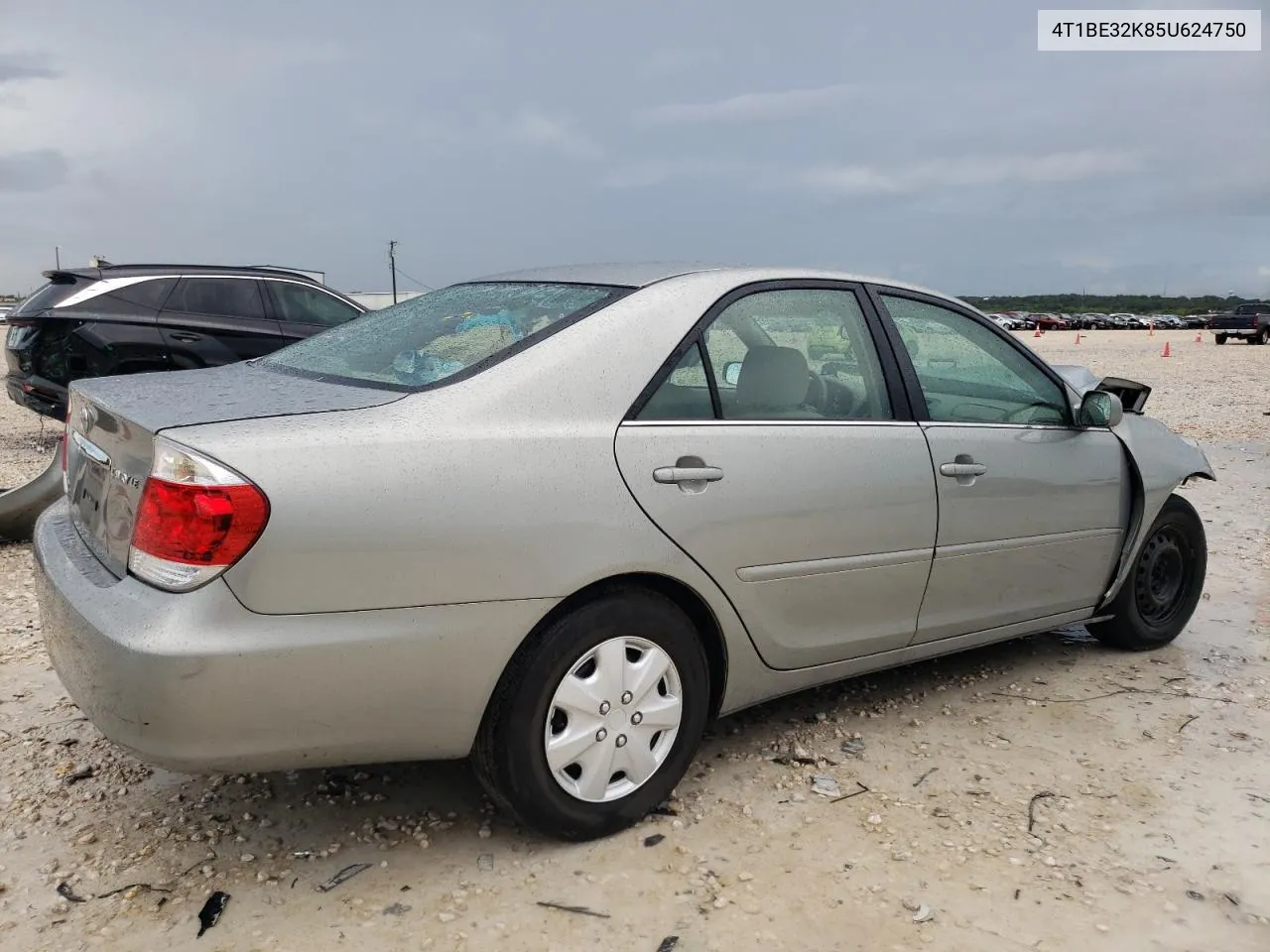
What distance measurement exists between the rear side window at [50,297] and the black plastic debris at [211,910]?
25.5ft

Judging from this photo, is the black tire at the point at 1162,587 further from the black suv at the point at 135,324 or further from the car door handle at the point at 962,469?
the black suv at the point at 135,324

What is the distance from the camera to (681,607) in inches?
120

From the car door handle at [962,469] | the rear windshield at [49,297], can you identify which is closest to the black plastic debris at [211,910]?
the car door handle at [962,469]

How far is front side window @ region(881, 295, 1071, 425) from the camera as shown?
3.73 metres

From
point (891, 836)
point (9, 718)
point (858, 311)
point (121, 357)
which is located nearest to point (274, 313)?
point (121, 357)

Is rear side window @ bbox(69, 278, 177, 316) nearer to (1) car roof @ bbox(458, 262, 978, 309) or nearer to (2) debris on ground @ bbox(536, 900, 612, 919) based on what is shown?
(1) car roof @ bbox(458, 262, 978, 309)

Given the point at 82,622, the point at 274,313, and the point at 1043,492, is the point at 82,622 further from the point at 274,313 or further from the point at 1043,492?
the point at 274,313

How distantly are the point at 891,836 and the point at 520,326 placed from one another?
1764 millimetres

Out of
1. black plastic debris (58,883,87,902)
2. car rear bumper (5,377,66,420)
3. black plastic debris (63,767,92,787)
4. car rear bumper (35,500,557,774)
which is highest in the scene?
car rear bumper (5,377,66,420)

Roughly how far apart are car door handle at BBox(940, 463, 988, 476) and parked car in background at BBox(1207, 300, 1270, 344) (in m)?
40.6

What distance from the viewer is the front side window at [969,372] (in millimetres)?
3734

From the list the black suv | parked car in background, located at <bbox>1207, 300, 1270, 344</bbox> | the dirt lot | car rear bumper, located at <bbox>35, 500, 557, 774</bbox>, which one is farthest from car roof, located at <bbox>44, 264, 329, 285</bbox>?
parked car in background, located at <bbox>1207, 300, 1270, 344</bbox>

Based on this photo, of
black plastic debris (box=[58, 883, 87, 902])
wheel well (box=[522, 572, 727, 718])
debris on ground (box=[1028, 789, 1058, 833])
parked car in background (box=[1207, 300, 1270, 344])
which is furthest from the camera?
parked car in background (box=[1207, 300, 1270, 344])

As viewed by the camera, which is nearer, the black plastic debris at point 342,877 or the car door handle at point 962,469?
the black plastic debris at point 342,877
